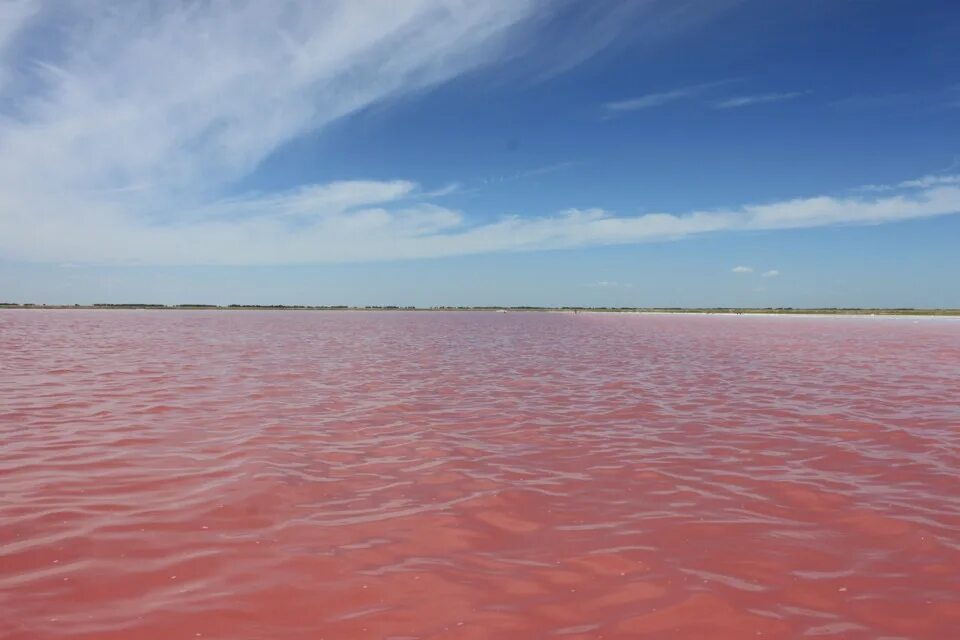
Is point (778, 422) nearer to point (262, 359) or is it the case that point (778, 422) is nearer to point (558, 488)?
point (558, 488)

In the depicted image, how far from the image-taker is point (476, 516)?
7.36 metres

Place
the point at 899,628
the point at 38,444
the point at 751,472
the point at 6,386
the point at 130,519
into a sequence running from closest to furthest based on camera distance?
the point at 899,628, the point at 130,519, the point at 751,472, the point at 38,444, the point at 6,386

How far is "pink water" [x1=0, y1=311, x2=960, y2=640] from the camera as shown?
16.5 ft

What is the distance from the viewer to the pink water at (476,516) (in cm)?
502

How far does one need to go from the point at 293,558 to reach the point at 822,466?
26.7 ft

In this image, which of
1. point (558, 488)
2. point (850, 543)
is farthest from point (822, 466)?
point (558, 488)

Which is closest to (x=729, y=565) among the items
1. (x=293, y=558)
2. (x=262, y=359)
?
(x=293, y=558)

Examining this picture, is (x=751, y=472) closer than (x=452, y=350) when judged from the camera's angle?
Yes

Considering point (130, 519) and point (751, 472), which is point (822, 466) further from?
point (130, 519)

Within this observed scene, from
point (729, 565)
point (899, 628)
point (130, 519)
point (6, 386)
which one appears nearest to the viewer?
point (899, 628)

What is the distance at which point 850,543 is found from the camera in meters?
6.56

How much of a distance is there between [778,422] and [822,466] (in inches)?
140

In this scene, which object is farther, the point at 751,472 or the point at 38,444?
the point at 38,444

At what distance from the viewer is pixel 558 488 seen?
8.42 m
